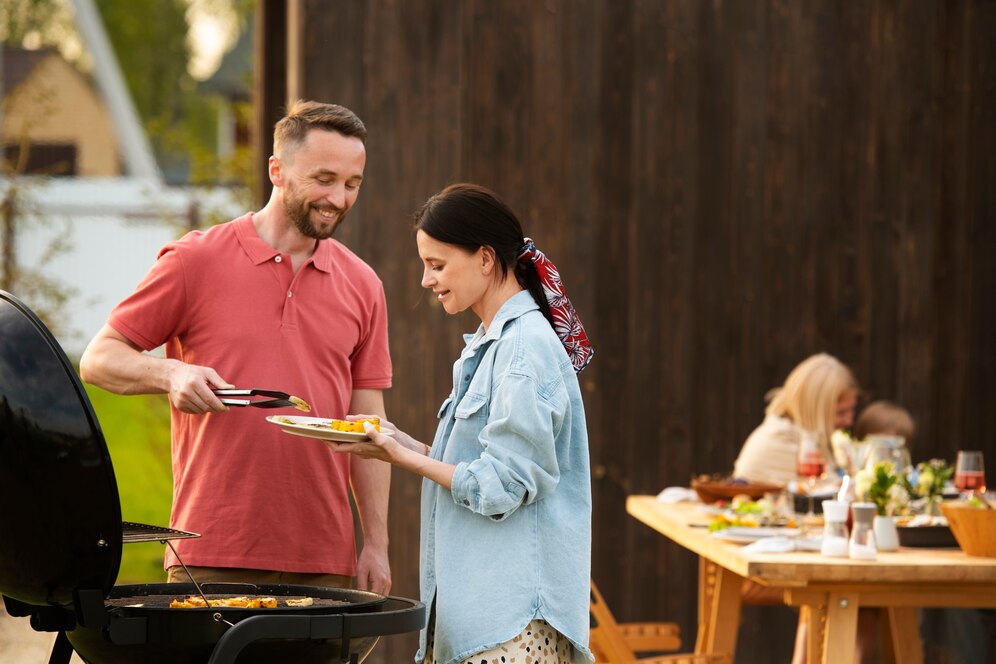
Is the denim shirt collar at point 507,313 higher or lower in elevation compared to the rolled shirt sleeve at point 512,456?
higher

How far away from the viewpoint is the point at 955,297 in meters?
6.36

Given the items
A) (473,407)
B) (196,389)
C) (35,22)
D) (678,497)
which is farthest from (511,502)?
(35,22)

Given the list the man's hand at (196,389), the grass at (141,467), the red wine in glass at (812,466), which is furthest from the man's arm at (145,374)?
the grass at (141,467)

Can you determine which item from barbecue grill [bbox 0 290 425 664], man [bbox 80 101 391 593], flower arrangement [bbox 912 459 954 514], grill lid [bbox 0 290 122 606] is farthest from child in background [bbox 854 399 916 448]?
grill lid [bbox 0 290 122 606]

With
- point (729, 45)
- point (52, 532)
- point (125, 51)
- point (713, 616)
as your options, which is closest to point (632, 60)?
point (729, 45)

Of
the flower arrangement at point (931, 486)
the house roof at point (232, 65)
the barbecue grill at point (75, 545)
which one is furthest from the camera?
the house roof at point (232, 65)

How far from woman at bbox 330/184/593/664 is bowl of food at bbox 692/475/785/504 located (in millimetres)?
2435

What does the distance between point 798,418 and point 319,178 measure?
3298 millimetres

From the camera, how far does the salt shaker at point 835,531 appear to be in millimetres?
3736

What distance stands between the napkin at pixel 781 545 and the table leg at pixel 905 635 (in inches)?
25.8

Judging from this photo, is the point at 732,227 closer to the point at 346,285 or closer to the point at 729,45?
the point at 729,45

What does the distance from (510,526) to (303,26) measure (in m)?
3.83

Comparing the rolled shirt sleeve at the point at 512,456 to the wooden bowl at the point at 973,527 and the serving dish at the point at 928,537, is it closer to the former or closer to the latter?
the wooden bowl at the point at 973,527

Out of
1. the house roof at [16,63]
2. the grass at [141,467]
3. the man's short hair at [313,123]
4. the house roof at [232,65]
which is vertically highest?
the house roof at [232,65]
